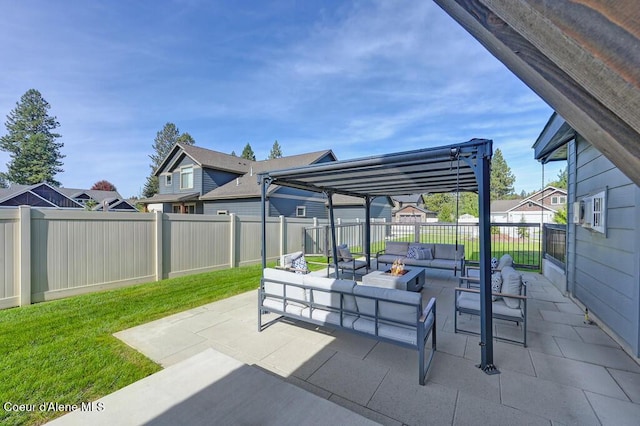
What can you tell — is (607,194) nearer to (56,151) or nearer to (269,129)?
(269,129)

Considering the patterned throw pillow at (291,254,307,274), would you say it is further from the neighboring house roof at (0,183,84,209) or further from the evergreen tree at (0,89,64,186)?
the evergreen tree at (0,89,64,186)

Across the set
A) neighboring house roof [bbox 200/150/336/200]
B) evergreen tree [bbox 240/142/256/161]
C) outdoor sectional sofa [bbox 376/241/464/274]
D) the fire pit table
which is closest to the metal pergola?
the fire pit table

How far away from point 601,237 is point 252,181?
49.8ft

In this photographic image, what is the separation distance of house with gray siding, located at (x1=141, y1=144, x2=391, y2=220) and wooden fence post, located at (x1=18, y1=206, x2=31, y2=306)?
983 cm

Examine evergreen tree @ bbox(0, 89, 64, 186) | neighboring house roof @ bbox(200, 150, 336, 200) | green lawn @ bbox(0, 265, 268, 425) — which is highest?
evergreen tree @ bbox(0, 89, 64, 186)

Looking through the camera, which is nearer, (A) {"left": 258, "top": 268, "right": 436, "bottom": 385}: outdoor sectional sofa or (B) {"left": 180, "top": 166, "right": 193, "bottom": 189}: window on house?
(A) {"left": 258, "top": 268, "right": 436, "bottom": 385}: outdoor sectional sofa

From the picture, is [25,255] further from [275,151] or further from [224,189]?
[275,151]

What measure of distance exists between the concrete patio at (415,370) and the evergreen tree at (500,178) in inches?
1893

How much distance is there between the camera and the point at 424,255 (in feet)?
25.8

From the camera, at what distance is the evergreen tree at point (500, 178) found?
45.5 metres

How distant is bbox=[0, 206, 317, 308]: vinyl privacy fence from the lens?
4973 millimetres

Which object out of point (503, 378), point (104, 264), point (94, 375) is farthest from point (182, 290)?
point (503, 378)

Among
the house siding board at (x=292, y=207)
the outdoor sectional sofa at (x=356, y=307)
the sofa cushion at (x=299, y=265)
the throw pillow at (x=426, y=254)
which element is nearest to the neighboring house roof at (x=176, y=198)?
the house siding board at (x=292, y=207)

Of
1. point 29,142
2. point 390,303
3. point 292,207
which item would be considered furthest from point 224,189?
point 29,142
